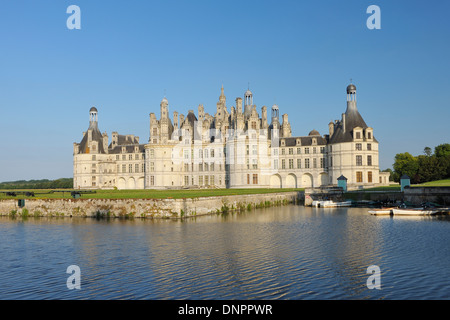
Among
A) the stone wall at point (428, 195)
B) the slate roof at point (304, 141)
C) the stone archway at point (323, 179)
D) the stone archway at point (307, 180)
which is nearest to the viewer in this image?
the stone wall at point (428, 195)

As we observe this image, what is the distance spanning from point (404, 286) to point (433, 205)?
30.0m

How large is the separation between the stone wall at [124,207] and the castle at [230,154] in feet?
92.3

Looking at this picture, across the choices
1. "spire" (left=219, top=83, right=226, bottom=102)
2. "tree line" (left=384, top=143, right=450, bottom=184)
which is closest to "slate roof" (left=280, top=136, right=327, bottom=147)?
"spire" (left=219, top=83, right=226, bottom=102)

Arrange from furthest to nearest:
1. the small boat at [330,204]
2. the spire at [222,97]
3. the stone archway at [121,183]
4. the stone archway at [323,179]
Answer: the stone archway at [121,183] < the spire at [222,97] < the stone archway at [323,179] < the small boat at [330,204]

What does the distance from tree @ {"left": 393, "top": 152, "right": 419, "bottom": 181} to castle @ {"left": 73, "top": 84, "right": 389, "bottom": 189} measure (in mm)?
15151

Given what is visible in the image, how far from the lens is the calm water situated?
47.2 ft

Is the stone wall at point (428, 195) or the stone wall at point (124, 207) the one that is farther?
the stone wall at point (428, 195)

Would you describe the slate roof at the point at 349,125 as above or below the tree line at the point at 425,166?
above

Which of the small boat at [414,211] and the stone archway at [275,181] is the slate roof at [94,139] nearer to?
the stone archway at [275,181]

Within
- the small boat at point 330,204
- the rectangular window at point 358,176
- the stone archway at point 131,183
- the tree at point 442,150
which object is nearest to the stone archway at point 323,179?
the rectangular window at point 358,176

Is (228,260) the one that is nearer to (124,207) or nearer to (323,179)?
(124,207)

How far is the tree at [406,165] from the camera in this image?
8448cm

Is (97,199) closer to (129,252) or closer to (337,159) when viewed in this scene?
(129,252)

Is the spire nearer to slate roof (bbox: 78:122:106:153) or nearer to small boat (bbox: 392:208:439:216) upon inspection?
slate roof (bbox: 78:122:106:153)
